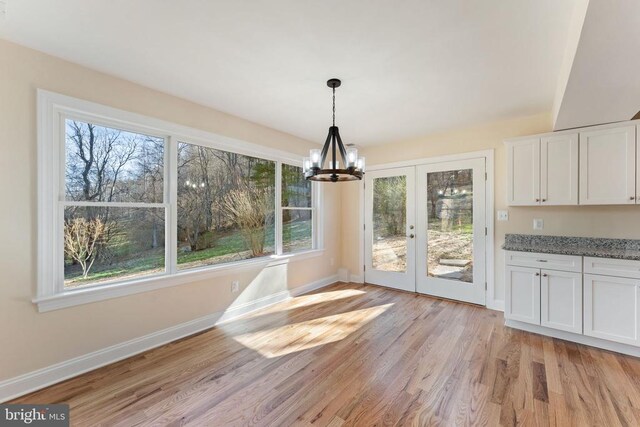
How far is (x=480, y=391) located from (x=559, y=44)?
2564 millimetres

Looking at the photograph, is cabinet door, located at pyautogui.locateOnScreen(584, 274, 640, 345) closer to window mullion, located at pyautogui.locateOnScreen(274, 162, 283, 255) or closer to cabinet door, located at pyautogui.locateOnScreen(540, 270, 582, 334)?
cabinet door, located at pyautogui.locateOnScreen(540, 270, 582, 334)

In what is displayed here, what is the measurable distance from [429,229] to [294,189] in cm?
221

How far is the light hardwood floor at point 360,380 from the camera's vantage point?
177cm

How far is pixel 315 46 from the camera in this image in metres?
2.02

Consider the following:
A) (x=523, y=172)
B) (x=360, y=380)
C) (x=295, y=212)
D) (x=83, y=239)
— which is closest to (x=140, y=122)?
(x=83, y=239)

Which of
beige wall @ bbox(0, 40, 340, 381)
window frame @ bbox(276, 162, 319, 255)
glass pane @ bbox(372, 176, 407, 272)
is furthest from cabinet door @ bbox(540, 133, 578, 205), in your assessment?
beige wall @ bbox(0, 40, 340, 381)

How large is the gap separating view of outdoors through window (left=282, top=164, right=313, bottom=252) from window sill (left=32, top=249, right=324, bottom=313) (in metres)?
0.55

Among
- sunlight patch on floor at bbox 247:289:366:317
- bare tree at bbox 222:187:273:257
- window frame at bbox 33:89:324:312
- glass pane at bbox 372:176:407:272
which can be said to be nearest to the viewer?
window frame at bbox 33:89:324:312

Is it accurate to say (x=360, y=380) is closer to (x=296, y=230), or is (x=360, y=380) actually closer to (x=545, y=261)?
(x=545, y=261)

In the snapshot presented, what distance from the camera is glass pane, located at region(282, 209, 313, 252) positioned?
4.23 meters

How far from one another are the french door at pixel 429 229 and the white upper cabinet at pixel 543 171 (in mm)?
494

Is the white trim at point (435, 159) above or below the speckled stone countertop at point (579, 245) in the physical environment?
above

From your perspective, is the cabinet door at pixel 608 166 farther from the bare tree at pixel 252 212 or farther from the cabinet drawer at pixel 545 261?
the bare tree at pixel 252 212

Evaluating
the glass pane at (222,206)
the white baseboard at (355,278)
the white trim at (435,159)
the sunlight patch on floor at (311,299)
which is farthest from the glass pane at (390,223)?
the glass pane at (222,206)
